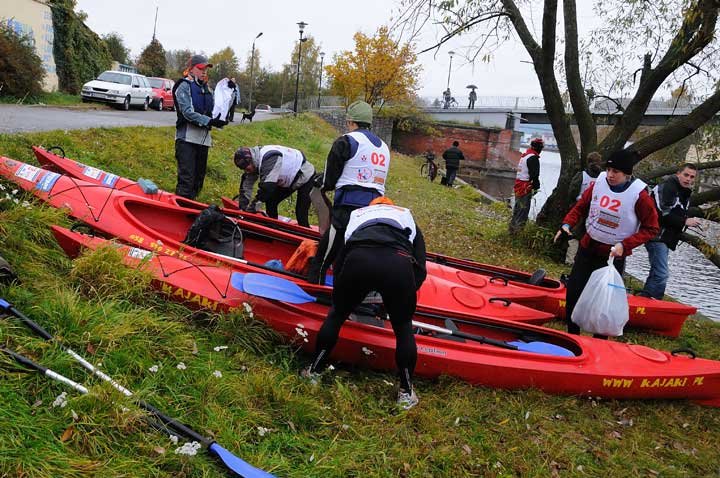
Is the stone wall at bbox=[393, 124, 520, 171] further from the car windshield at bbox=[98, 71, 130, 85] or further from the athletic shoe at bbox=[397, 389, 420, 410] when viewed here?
the athletic shoe at bbox=[397, 389, 420, 410]

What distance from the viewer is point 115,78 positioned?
1838 cm

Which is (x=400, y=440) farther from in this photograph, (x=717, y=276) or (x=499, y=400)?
(x=717, y=276)

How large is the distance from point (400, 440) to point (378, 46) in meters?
33.0

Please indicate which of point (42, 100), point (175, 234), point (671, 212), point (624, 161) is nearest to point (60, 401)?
point (175, 234)

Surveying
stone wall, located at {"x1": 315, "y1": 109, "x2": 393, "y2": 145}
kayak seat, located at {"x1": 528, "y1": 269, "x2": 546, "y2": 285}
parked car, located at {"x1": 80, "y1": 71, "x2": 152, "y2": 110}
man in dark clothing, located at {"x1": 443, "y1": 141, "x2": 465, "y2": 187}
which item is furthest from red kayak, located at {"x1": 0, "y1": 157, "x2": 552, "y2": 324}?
stone wall, located at {"x1": 315, "y1": 109, "x2": 393, "y2": 145}

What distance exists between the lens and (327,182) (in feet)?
14.4

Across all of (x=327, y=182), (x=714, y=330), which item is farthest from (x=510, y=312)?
(x=714, y=330)

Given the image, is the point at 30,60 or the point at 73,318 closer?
the point at 73,318

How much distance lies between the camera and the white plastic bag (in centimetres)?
460

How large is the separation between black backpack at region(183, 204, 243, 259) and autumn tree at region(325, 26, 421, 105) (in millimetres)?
28823

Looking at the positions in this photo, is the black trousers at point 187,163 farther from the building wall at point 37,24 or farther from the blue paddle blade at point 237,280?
the building wall at point 37,24

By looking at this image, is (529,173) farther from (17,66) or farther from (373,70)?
(373,70)

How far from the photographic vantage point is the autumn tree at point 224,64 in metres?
45.2

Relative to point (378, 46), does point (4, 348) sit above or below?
below
